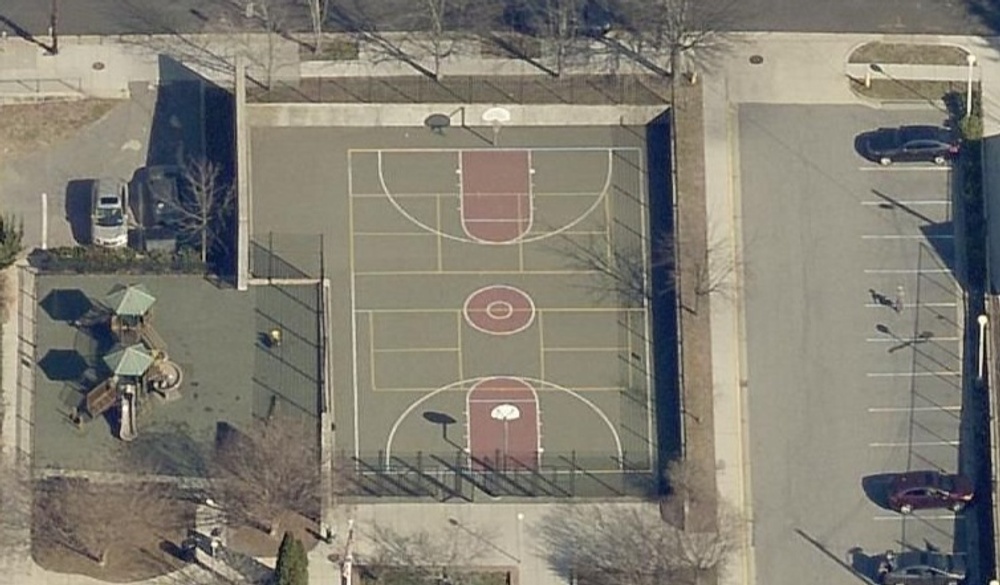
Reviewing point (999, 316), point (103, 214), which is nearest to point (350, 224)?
point (103, 214)

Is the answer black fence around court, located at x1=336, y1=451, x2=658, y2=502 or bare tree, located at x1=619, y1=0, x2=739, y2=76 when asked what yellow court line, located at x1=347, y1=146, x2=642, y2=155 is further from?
black fence around court, located at x1=336, y1=451, x2=658, y2=502

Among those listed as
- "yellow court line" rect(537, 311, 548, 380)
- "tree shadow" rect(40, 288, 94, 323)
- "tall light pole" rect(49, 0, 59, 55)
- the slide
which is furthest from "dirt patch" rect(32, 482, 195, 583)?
"tall light pole" rect(49, 0, 59, 55)

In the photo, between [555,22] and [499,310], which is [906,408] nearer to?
[499,310]

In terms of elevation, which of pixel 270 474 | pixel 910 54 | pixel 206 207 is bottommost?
pixel 270 474

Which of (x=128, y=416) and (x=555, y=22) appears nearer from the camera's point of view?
(x=128, y=416)

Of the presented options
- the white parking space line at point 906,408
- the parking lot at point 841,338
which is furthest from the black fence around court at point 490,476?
the white parking space line at point 906,408

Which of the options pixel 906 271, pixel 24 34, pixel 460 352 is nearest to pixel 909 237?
pixel 906 271

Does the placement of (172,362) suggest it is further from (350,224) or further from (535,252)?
(535,252)

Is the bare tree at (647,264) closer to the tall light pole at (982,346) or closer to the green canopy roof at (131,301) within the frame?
the tall light pole at (982,346)
